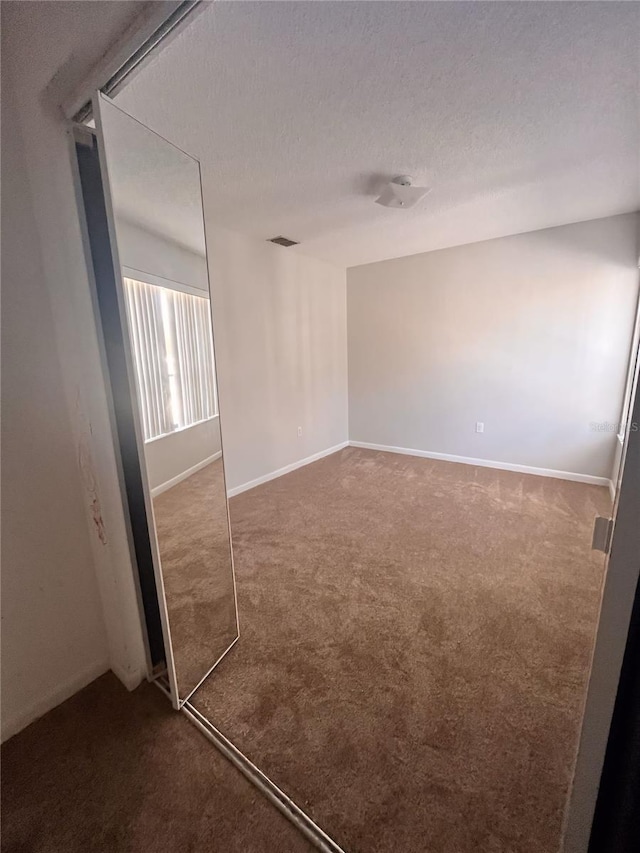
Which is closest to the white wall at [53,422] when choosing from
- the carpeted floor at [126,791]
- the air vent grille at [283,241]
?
the carpeted floor at [126,791]

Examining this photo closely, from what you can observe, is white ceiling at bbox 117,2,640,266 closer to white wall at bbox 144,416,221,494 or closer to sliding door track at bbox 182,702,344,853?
white wall at bbox 144,416,221,494

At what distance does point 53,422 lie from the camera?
4.06ft

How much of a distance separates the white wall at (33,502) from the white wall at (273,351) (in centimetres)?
190

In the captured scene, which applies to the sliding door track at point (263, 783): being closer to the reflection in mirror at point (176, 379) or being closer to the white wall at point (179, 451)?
the reflection in mirror at point (176, 379)

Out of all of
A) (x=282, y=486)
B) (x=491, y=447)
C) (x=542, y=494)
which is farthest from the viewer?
(x=491, y=447)

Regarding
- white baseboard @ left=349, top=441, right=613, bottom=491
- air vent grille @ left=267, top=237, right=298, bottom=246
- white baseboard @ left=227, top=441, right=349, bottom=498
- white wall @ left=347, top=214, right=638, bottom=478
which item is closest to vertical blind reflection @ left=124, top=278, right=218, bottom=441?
white baseboard @ left=227, top=441, right=349, bottom=498

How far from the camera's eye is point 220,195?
233cm

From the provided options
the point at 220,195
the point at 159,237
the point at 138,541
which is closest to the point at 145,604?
the point at 138,541

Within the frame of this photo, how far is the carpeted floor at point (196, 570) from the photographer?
1328mm

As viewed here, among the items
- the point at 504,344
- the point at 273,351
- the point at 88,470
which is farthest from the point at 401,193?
the point at 88,470

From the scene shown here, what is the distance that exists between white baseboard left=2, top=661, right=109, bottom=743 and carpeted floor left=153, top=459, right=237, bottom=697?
0.40 meters

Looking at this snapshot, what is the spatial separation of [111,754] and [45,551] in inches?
29.1

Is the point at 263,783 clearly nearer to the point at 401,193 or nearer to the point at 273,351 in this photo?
the point at 401,193

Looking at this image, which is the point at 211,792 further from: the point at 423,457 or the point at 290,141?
the point at 423,457
